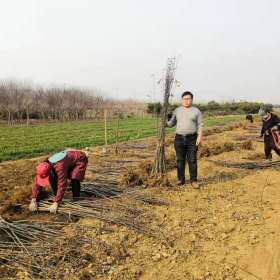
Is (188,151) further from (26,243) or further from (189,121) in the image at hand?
(26,243)

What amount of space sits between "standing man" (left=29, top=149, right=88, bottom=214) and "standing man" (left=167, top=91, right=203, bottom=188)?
66.9 inches

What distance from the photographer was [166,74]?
6332 mm

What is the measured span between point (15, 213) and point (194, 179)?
2.81 m

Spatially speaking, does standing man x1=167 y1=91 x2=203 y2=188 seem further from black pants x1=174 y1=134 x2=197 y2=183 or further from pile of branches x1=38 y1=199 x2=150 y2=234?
pile of branches x1=38 y1=199 x2=150 y2=234

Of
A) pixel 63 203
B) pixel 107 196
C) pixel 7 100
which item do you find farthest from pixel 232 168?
pixel 7 100

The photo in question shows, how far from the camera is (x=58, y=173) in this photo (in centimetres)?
455

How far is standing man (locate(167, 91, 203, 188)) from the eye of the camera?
5.91m

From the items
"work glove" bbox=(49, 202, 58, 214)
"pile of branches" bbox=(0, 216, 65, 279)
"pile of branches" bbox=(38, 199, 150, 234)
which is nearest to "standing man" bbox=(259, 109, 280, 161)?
"pile of branches" bbox=(38, 199, 150, 234)

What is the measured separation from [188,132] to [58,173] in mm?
2326

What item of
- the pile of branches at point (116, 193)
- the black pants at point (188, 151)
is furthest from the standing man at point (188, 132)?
the pile of branches at point (116, 193)

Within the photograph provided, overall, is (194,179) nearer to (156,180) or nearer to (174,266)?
(156,180)

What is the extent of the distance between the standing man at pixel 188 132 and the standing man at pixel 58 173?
5.57 ft

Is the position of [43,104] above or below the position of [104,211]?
above

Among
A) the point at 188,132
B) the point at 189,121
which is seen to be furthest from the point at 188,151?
the point at 189,121
